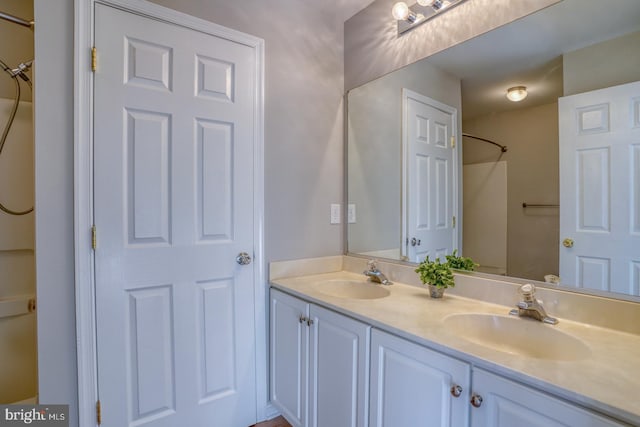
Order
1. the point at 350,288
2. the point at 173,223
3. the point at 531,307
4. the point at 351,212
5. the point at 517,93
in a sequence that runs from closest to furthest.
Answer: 1. the point at 531,307
2. the point at 517,93
3. the point at 173,223
4. the point at 350,288
5. the point at 351,212

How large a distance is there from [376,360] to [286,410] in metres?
0.79

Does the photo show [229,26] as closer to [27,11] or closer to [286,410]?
[27,11]

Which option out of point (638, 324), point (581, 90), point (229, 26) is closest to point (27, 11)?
point (229, 26)

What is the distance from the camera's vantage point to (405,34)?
5.53 feet

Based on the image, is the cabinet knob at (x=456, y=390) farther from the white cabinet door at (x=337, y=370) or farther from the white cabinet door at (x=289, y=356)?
the white cabinet door at (x=289, y=356)

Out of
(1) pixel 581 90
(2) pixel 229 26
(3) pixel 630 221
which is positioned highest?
(2) pixel 229 26

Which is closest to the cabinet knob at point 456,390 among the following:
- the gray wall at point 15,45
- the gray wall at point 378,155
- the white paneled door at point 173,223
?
the gray wall at point 378,155

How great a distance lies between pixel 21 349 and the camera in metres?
1.69

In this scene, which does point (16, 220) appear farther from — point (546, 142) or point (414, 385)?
point (546, 142)

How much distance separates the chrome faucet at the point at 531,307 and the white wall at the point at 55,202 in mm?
1794

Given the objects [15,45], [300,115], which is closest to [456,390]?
[300,115]

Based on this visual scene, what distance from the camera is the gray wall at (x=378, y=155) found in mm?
1787

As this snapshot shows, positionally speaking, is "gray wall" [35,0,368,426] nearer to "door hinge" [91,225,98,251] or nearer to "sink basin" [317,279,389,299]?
"door hinge" [91,225,98,251]

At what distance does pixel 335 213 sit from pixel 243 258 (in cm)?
71
